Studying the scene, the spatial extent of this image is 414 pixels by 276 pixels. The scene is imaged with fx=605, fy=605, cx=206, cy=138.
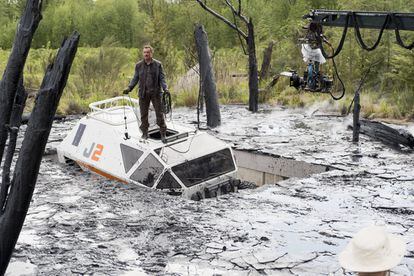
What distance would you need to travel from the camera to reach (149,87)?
39.0ft

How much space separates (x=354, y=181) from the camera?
11.7 metres

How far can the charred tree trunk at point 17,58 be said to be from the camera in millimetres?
4285

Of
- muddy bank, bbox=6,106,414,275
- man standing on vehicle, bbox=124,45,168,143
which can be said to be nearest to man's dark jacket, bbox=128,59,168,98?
man standing on vehicle, bbox=124,45,168,143

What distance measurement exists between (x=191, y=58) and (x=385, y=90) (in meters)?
6.99

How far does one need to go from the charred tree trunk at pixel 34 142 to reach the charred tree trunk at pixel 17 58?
19 centimetres

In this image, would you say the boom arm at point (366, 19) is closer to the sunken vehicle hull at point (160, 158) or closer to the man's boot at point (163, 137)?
the sunken vehicle hull at point (160, 158)

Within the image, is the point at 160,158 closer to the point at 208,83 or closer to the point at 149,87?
the point at 149,87

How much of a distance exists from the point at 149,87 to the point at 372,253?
7.67 m

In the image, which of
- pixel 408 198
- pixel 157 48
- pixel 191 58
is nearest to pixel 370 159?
pixel 408 198

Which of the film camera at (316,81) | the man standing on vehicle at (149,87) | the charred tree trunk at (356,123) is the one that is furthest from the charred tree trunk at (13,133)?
the charred tree trunk at (356,123)

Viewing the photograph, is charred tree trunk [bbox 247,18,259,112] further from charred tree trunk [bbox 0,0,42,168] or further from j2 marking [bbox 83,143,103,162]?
charred tree trunk [bbox 0,0,42,168]

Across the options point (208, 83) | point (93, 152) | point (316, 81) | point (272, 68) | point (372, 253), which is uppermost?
point (316, 81)

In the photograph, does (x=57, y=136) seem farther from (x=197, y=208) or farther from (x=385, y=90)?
(x=385, y=90)

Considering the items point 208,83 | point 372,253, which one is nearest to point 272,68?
point 208,83
